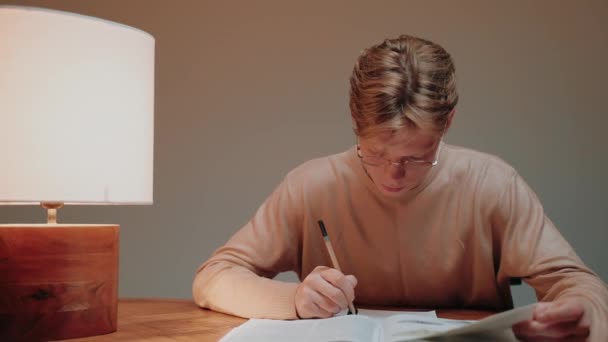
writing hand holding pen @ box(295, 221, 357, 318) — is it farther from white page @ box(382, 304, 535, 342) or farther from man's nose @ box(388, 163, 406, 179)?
man's nose @ box(388, 163, 406, 179)

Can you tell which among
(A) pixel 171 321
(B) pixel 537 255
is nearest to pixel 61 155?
(A) pixel 171 321

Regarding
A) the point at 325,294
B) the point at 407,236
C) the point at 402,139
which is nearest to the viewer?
the point at 325,294

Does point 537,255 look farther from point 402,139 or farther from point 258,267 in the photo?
point 258,267

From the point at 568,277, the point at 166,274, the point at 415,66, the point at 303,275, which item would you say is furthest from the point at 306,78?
the point at 568,277

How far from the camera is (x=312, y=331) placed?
3.44 ft

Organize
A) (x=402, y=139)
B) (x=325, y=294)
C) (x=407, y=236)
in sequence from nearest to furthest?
(x=325, y=294) < (x=402, y=139) < (x=407, y=236)

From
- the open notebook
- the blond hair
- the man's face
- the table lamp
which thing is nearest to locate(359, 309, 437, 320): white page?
the open notebook

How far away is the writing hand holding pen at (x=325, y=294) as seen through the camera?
119cm

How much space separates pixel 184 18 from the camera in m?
2.74

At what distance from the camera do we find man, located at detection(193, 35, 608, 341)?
1288mm

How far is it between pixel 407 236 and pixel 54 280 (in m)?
0.81

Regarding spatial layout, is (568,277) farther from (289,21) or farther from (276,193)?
(289,21)

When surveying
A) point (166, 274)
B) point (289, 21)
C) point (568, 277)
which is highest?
point (289, 21)

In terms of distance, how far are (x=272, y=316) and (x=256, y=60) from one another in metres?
1.60
